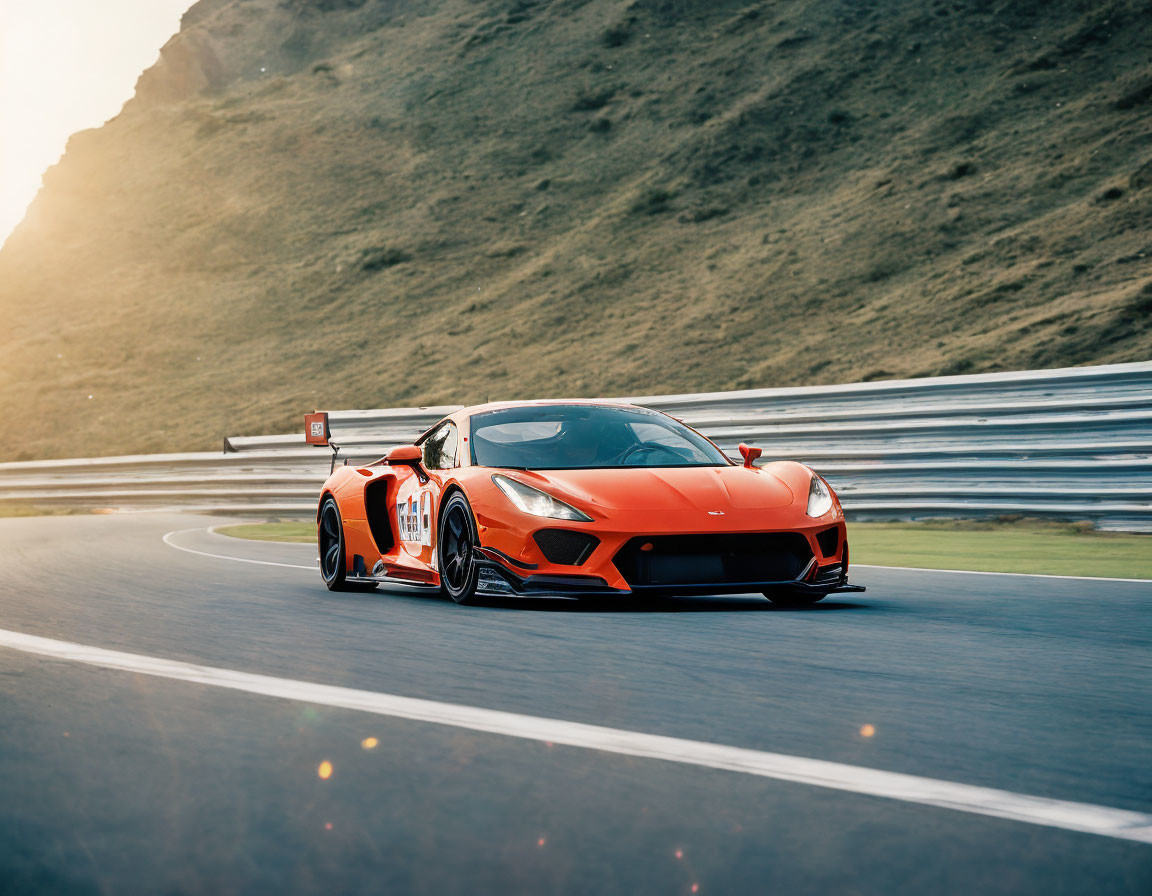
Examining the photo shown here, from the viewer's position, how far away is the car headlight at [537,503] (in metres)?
7.66

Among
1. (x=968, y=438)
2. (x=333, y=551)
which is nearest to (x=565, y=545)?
(x=333, y=551)

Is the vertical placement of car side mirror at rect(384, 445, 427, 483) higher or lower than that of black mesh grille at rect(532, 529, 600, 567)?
higher

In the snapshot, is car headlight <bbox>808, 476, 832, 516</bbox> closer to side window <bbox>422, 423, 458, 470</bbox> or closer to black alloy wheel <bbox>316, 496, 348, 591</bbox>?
side window <bbox>422, 423, 458, 470</bbox>

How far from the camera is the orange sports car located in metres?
7.56

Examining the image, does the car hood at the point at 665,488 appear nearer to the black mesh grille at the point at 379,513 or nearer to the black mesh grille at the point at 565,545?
the black mesh grille at the point at 565,545

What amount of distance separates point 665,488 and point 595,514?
449 millimetres

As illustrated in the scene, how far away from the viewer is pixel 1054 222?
98.2 feet

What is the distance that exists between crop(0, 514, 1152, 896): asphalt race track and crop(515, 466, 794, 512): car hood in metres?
0.55

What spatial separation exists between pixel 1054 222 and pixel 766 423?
1584 cm

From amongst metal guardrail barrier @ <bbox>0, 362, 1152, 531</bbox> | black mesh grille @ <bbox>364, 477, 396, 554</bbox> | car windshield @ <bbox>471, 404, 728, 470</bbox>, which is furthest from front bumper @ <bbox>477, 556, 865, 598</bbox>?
metal guardrail barrier @ <bbox>0, 362, 1152, 531</bbox>

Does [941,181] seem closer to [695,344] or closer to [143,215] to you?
[695,344]

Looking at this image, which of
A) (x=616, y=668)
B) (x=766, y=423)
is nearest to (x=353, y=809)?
(x=616, y=668)

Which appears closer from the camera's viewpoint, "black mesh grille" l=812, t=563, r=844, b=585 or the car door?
"black mesh grille" l=812, t=563, r=844, b=585

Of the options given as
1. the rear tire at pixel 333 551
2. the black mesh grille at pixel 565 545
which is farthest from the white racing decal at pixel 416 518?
the black mesh grille at pixel 565 545
